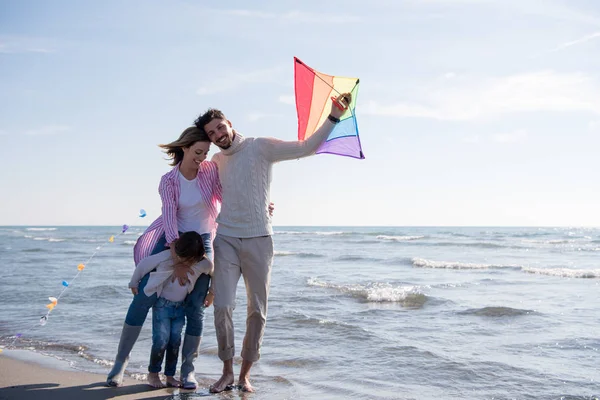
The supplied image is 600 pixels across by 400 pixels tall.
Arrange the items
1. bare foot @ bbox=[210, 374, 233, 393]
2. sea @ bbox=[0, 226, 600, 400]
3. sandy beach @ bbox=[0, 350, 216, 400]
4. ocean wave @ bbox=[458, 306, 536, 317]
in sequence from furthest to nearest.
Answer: ocean wave @ bbox=[458, 306, 536, 317], sea @ bbox=[0, 226, 600, 400], bare foot @ bbox=[210, 374, 233, 393], sandy beach @ bbox=[0, 350, 216, 400]

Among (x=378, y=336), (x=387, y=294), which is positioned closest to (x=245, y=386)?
(x=378, y=336)

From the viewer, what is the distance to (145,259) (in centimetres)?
409

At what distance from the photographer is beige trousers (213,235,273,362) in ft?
Result: 13.3

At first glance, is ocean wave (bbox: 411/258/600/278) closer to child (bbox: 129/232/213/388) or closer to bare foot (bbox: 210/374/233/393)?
bare foot (bbox: 210/374/233/393)

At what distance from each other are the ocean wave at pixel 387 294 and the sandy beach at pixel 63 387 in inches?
205

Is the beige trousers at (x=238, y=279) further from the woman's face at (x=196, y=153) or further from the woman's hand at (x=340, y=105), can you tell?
the woman's hand at (x=340, y=105)

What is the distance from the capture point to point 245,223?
4109mm

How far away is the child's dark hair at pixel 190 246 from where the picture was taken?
3922mm

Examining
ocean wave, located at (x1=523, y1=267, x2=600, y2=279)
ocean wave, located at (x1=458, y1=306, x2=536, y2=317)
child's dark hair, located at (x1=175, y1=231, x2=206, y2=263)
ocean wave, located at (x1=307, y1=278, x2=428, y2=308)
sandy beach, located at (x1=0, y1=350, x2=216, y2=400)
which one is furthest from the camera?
ocean wave, located at (x1=523, y1=267, x2=600, y2=279)

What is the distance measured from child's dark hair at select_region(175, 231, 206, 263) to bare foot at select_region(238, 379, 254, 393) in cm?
100

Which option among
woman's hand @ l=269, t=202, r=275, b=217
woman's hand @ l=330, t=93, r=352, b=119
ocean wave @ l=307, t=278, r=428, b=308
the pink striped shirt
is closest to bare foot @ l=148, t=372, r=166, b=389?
the pink striped shirt

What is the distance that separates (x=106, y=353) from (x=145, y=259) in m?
1.85

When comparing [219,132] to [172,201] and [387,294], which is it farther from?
[387,294]

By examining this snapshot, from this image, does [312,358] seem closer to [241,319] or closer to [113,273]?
[241,319]
